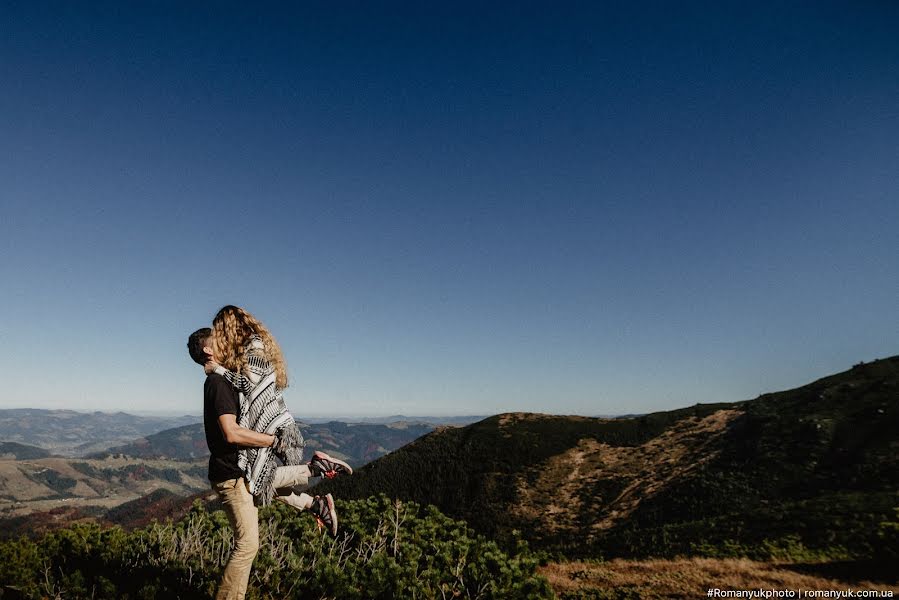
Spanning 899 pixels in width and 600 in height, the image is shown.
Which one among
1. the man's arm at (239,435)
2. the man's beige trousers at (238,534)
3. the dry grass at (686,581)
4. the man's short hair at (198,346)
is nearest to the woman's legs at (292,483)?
the man's beige trousers at (238,534)

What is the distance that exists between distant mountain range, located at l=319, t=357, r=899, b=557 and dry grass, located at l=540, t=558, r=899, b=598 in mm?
4617

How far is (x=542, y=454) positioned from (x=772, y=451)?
25505mm

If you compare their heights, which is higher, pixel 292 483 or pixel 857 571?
pixel 292 483

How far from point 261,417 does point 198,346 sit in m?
1.00

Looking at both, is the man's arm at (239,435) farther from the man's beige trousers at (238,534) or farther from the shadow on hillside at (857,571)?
the shadow on hillside at (857,571)

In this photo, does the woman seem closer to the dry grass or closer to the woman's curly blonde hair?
the woman's curly blonde hair

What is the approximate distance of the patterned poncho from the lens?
13.5 ft

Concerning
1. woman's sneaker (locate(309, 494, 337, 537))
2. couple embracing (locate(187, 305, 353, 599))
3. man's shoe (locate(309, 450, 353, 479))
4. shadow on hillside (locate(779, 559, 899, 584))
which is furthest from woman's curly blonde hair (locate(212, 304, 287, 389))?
shadow on hillside (locate(779, 559, 899, 584))

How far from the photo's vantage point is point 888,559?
29.3ft

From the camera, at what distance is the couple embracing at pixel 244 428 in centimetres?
397

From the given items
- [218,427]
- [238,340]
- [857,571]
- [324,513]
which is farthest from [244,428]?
[857,571]

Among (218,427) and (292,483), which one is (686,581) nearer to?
(292,483)

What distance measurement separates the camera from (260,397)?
429cm

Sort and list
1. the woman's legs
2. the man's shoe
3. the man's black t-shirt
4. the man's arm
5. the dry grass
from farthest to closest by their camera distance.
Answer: the dry grass < the man's shoe < the woman's legs < the man's black t-shirt < the man's arm
